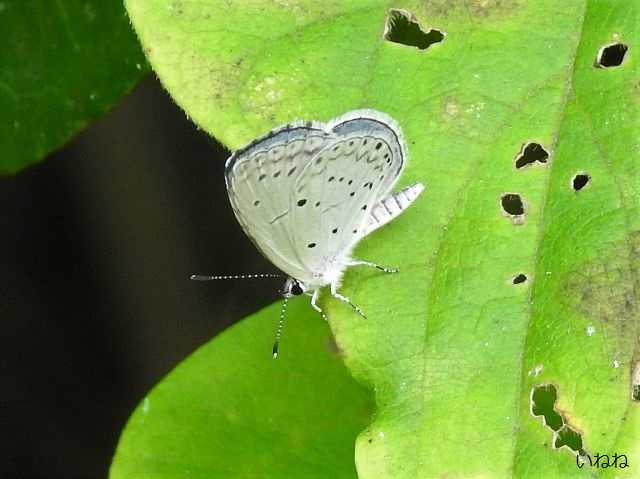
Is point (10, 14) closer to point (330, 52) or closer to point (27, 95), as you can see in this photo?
point (27, 95)

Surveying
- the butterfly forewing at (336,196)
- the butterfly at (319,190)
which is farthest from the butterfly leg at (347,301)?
the butterfly forewing at (336,196)

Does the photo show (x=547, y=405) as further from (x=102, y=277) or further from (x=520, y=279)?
(x=102, y=277)

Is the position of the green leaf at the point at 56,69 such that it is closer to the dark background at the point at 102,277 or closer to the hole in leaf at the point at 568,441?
the dark background at the point at 102,277

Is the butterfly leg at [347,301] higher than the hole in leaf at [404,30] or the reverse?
the reverse

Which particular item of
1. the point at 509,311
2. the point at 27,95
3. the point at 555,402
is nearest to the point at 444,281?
the point at 509,311

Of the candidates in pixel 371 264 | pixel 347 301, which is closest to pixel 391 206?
pixel 371 264
